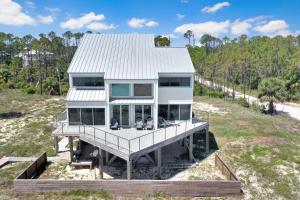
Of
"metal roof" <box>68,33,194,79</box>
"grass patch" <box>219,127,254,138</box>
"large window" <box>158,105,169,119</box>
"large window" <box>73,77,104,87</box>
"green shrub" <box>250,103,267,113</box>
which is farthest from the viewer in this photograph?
"green shrub" <box>250,103,267,113</box>

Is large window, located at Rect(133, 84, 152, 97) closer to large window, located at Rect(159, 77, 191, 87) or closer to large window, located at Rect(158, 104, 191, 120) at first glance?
large window, located at Rect(159, 77, 191, 87)

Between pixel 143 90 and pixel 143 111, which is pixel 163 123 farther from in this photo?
pixel 143 90

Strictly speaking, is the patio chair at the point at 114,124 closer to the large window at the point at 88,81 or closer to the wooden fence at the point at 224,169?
the large window at the point at 88,81

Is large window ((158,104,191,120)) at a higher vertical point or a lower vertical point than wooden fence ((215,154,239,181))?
higher

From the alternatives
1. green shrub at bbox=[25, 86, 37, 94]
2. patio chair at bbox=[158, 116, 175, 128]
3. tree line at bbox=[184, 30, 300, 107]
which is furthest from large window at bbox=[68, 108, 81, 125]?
tree line at bbox=[184, 30, 300, 107]

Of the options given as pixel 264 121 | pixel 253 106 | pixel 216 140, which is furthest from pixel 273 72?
pixel 216 140

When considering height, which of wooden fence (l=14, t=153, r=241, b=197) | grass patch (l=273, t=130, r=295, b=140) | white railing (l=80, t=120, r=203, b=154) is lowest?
wooden fence (l=14, t=153, r=241, b=197)

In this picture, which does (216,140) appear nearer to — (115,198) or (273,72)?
(115,198)

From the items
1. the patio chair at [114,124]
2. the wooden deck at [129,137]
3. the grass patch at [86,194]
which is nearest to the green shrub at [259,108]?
the wooden deck at [129,137]
